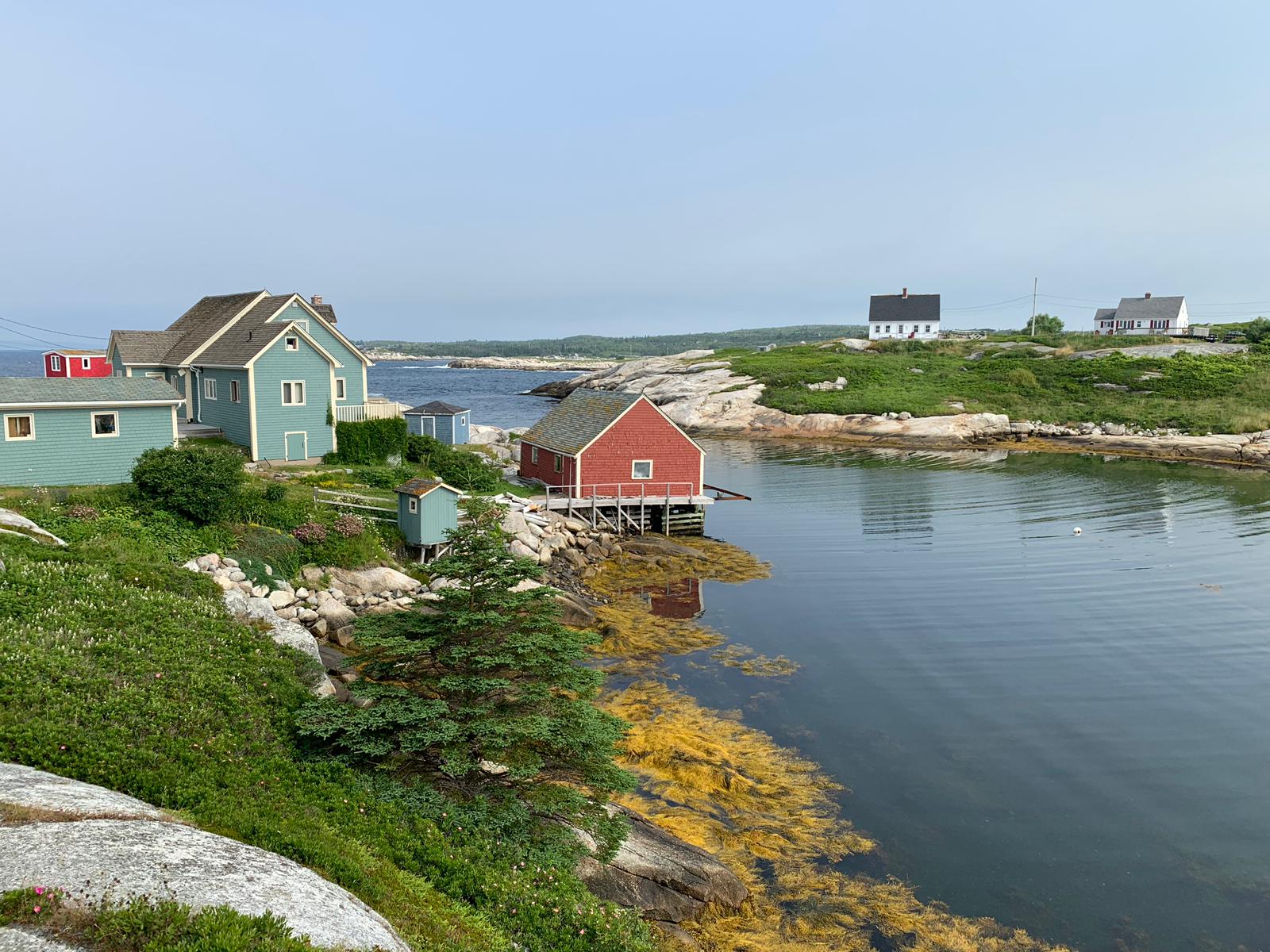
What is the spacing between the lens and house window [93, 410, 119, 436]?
97.9 ft

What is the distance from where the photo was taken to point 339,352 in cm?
4131

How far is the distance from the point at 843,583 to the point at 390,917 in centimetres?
2588

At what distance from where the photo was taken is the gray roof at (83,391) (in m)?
28.7

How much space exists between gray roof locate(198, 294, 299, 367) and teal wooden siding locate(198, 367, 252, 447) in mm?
555

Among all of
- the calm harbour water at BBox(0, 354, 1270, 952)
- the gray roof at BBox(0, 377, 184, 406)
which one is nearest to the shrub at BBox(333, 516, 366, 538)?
the gray roof at BBox(0, 377, 184, 406)

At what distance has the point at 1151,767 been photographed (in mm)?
18906

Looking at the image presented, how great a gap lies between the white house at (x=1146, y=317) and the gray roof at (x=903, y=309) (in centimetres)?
2318

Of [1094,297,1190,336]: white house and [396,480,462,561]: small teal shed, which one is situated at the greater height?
[1094,297,1190,336]: white house

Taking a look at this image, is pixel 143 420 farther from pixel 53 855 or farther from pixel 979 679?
pixel 979 679

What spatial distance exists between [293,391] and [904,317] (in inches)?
4252

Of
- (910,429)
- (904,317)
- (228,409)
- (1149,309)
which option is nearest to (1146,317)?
(1149,309)

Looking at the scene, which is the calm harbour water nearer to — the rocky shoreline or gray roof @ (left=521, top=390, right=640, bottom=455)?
gray roof @ (left=521, top=390, right=640, bottom=455)

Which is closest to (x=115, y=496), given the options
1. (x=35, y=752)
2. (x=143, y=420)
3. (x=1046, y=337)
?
(x=143, y=420)

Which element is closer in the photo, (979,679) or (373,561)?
(979,679)
